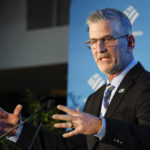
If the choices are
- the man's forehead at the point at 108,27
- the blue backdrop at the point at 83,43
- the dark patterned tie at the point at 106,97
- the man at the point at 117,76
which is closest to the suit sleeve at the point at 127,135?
the man at the point at 117,76

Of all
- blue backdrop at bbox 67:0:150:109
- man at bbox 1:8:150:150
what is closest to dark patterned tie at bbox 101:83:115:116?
man at bbox 1:8:150:150

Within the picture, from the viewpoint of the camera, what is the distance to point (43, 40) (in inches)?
349

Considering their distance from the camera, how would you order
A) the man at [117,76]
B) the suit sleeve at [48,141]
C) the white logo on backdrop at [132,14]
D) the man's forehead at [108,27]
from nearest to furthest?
the man at [117,76] < the man's forehead at [108,27] < the suit sleeve at [48,141] < the white logo on backdrop at [132,14]

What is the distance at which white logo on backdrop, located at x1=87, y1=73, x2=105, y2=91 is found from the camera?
331 cm

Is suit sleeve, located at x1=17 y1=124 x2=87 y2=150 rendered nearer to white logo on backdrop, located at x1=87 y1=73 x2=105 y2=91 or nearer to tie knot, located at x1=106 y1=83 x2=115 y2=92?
tie knot, located at x1=106 y1=83 x2=115 y2=92

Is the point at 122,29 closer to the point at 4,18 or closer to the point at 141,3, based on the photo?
the point at 141,3

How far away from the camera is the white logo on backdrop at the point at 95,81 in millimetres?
3307

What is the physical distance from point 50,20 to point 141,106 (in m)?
7.04

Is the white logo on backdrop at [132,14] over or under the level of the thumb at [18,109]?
over

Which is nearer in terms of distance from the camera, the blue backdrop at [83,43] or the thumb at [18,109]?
the thumb at [18,109]

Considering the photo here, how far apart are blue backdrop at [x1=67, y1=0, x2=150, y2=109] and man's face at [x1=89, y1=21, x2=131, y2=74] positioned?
741mm

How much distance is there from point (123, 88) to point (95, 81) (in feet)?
3.56

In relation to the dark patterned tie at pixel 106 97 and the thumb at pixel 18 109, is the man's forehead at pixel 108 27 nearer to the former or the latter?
the dark patterned tie at pixel 106 97

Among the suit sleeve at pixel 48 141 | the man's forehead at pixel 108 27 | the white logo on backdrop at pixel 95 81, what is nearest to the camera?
the man's forehead at pixel 108 27
